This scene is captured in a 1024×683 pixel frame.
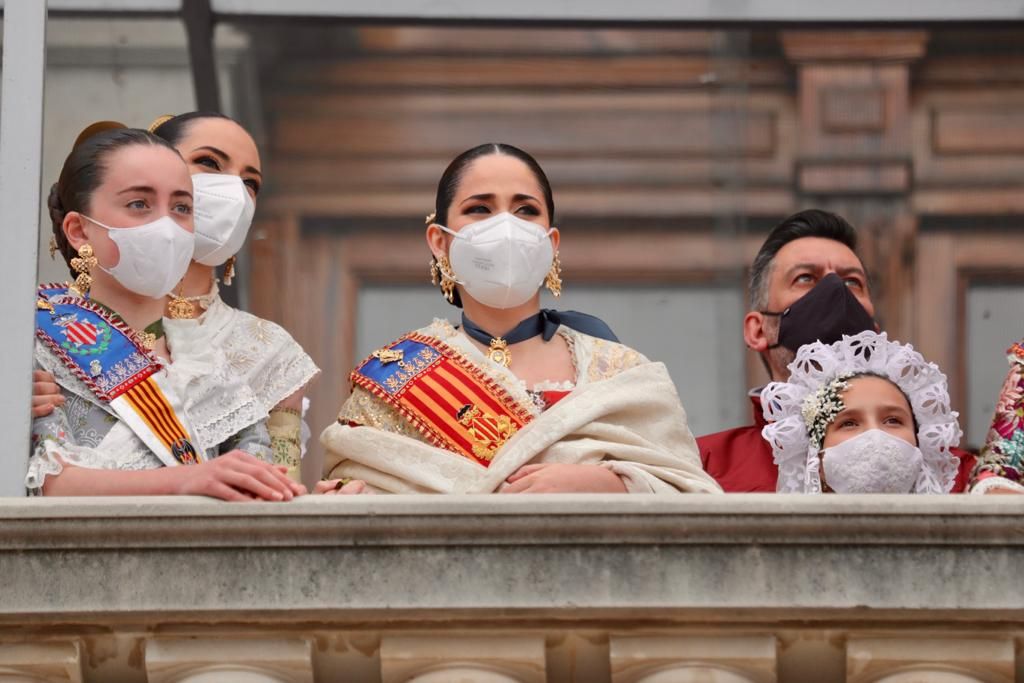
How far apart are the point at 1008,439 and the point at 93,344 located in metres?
2.33

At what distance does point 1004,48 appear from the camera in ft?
33.2

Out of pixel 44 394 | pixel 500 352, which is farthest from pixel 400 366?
pixel 44 394

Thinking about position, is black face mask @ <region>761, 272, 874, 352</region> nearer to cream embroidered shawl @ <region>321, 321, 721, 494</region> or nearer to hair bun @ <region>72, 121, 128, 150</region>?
cream embroidered shawl @ <region>321, 321, 721, 494</region>

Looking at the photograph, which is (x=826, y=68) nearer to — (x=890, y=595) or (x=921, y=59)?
(x=921, y=59)

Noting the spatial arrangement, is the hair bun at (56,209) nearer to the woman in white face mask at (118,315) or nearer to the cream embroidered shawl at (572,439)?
the woman in white face mask at (118,315)

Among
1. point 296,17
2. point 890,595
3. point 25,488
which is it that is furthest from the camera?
point 296,17

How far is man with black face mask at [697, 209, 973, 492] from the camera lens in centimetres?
743

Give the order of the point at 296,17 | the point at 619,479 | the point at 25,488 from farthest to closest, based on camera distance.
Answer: the point at 296,17 → the point at 619,479 → the point at 25,488

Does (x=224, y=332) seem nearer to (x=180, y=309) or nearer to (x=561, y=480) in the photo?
(x=180, y=309)

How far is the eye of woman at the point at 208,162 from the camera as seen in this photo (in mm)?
7512

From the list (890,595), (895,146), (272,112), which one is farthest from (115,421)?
(895,146)

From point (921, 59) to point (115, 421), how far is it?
15.0 ft

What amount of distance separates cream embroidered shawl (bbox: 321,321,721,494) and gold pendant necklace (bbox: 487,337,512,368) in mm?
42

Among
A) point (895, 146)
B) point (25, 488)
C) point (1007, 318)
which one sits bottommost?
point (25, 488)
